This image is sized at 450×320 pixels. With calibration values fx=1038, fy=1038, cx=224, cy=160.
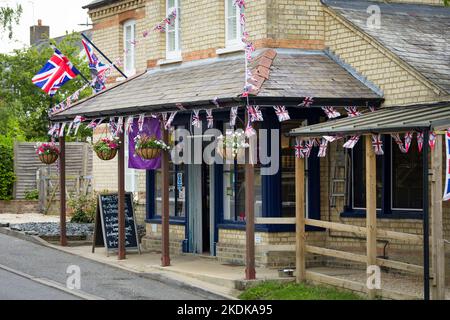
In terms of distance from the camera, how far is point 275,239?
18.0m

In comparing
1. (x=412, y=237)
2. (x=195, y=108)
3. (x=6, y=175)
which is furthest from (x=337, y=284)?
(x=6, y=175)

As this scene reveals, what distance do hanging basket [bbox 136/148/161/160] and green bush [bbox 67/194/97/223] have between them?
7.93 metres

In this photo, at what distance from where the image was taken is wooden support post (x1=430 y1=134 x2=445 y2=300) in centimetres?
1355

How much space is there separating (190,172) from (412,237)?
7156mm

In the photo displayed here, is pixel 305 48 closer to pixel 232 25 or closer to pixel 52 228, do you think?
pixel 232 25

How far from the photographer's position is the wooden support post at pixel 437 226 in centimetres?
1355

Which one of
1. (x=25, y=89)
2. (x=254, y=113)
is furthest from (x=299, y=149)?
(x=25, y=89)

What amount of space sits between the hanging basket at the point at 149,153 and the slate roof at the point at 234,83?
72cm

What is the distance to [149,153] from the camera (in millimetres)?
18469

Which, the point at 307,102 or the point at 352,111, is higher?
the point at 307,102

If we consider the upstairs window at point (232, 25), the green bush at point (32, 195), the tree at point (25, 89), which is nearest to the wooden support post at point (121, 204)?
the upstairs window at point (232, 25)

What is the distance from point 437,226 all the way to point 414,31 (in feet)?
20.8

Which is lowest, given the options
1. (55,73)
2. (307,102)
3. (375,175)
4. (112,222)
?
(112,222)

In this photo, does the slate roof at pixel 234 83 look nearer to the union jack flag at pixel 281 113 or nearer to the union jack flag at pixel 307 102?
the union jack flag at pixel 307 102
